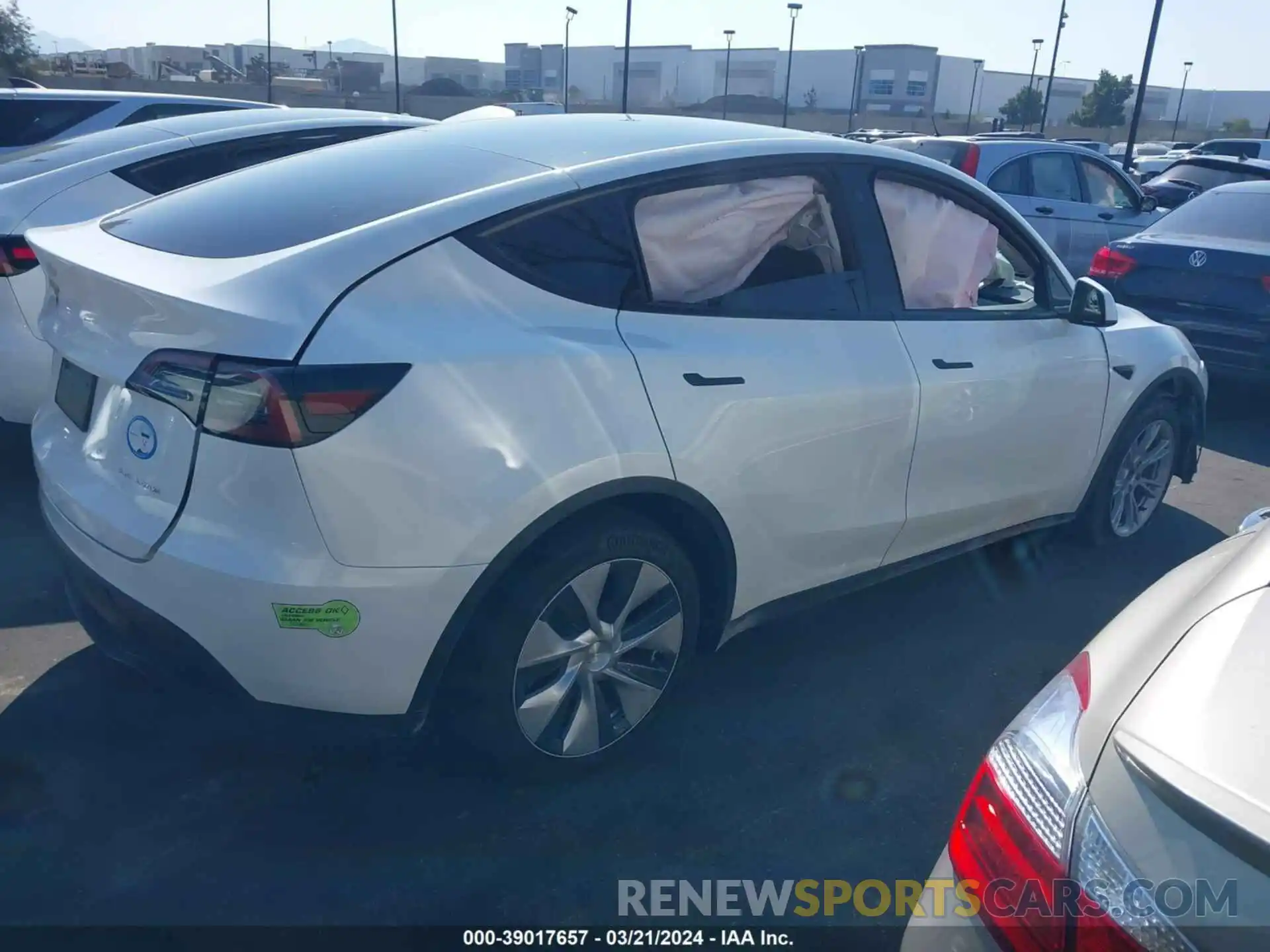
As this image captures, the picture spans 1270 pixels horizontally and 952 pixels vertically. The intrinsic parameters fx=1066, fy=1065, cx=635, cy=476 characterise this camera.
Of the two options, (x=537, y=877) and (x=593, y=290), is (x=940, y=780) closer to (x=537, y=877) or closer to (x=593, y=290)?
(x=537, y=877)

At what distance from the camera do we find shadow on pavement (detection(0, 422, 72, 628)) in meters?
3.82

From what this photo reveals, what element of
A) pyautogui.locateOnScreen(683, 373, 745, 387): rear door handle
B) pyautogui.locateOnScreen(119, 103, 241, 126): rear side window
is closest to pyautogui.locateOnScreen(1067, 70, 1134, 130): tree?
pyautogui.locateOnScreen(119, 103, 241, 126): rear side window

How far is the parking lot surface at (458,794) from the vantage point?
2.57m

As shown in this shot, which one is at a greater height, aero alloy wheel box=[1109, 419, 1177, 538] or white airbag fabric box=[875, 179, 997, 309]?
white airbag fabric box=[875, 179, 997, 309]

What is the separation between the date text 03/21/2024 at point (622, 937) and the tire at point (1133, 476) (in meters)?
2.79

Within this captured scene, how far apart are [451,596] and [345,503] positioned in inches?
13.3

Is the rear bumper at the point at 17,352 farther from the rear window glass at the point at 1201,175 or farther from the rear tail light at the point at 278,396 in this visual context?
the rear window glass at the point at 1201,175

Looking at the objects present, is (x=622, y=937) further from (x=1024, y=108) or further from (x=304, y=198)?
(x=1024, y=108)

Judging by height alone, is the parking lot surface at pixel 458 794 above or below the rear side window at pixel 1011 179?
below

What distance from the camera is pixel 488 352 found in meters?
2.51

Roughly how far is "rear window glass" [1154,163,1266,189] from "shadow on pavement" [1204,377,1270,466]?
4.37 meters

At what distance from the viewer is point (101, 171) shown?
16.2 ft

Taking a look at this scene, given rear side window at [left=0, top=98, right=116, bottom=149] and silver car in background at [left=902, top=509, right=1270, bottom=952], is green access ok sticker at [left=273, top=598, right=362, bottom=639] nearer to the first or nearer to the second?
silver car in background at [left=902, top=509, right=1270, bottom=952]

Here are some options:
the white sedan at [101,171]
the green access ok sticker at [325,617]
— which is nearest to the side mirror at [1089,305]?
the green access ok sticker at [325,617]
